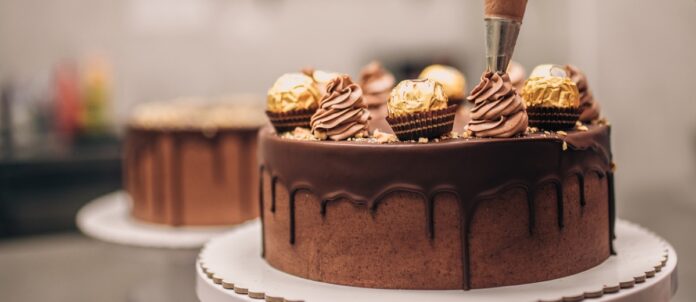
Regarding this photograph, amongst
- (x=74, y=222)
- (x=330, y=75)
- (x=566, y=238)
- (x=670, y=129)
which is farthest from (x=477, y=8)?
(x=566, y=238)

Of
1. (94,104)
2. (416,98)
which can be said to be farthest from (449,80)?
(94,104)

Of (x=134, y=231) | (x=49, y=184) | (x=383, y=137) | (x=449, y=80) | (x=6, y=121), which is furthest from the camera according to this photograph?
(x=6, y=121)

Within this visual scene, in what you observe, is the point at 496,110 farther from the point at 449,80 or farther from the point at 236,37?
the point at 236,37

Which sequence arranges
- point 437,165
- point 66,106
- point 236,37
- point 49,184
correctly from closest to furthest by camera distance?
point 437,165, point 49,184, point 66,106, point 236,37

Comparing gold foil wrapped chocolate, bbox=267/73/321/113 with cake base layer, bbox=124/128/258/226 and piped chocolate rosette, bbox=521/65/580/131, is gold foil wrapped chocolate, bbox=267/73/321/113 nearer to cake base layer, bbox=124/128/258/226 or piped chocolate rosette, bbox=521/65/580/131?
piped chocolate rosette, bbox=521/65/580/131

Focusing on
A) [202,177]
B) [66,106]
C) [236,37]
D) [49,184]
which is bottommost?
[49,184]

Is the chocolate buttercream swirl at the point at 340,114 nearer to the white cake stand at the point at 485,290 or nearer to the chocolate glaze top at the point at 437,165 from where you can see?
the chocolate glaze top at the point at 437,165

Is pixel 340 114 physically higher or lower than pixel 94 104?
higher

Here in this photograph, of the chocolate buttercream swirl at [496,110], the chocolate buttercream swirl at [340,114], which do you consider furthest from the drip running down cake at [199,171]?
the chocolate buttercream swirl at [496,110]
